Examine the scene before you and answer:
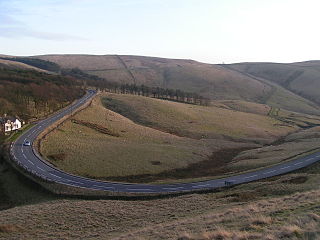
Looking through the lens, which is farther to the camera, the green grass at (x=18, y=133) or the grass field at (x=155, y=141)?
the green grass at (x=18, y=133)

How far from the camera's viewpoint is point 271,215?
20.1 meters

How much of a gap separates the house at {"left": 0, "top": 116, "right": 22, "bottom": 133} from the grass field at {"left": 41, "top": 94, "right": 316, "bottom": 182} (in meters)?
10.7

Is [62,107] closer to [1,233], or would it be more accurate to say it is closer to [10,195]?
[10,195]

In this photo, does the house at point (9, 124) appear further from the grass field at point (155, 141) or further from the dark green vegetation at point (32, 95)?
the grass field at point (155, 141)

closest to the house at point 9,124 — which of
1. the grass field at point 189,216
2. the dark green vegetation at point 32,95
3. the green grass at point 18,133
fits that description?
the green grass at point 18,133

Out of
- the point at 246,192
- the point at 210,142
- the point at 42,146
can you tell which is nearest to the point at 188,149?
the point at 210,142

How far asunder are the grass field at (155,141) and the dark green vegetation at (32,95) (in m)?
10.6

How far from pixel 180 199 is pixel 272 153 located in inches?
1326

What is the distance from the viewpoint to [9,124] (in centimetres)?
7250

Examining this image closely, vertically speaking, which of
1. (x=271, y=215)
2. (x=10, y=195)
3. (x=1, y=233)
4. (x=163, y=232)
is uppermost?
(x=271, y=215)

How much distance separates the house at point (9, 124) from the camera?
7088cm

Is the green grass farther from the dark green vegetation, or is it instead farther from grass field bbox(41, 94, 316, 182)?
the dark green vegetation

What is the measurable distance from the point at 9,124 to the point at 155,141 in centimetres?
3185

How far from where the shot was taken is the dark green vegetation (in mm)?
Answer: 87938
